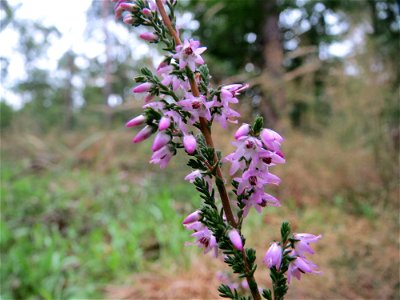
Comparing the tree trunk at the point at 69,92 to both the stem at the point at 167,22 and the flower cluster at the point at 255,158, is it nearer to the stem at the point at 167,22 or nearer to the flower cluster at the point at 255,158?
the stem at the point at 167,22

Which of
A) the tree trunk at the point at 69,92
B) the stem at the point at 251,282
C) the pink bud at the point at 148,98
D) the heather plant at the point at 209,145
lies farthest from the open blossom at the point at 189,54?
the tree trunk at the point at 69,92

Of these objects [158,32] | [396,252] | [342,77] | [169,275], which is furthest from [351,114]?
[158,32]

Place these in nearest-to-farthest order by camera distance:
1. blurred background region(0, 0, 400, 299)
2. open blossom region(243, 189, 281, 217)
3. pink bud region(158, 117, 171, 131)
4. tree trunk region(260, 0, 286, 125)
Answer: pink bud region(158, 117, 171, 131) < open blossom region(243, 189, 281, 217) < blurred background region(0, 0, 400, 299) < tree trunk region(260, 0, 286, 125)

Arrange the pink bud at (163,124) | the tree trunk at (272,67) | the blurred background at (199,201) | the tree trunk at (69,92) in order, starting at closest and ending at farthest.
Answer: the pink bud at (163,124)
the blurred background at (199,201)
the tree trunk at (272,67)
the tree trunk at (69,92)

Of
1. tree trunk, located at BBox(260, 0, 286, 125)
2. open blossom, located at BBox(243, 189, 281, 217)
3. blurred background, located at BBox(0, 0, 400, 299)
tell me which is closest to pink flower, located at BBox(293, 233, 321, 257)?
open blossom, located at BBox(243, 189, 281, 217)

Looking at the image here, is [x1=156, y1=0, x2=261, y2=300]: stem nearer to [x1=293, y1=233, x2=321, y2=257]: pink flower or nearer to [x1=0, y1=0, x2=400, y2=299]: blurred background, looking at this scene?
[x1=293, y1=233, x2=321, y2=257]: pink flower

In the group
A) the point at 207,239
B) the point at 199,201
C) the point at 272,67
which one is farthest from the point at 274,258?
the point at 272,67

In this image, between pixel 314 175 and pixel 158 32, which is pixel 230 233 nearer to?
pixel 158 32
